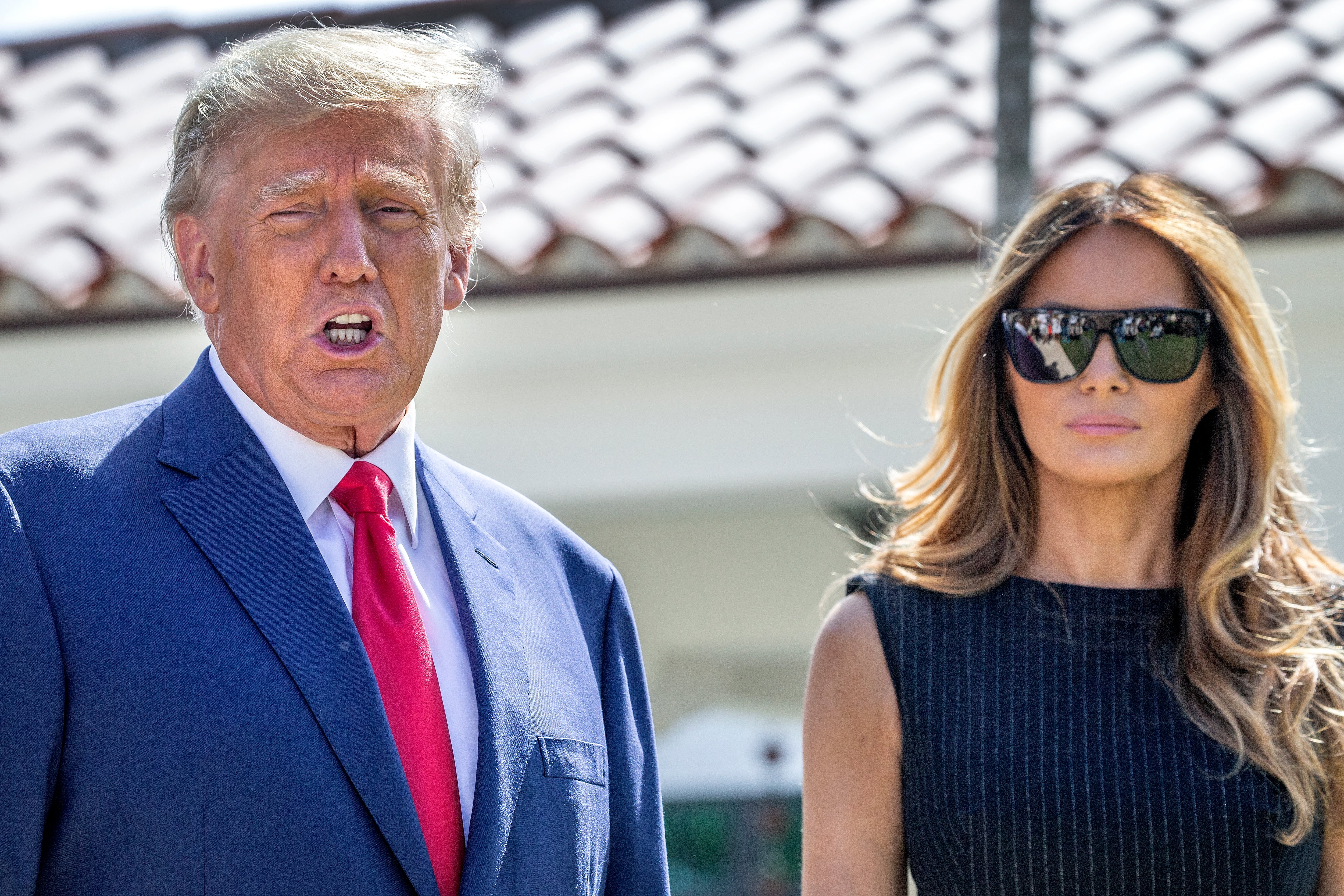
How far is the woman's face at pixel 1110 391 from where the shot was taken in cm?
249

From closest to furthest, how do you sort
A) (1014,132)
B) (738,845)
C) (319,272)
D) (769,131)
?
(319,272) → (1014,132) → (769,131) → (738,845)

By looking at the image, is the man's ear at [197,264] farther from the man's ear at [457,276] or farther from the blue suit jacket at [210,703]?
the man's ear at [457,276]

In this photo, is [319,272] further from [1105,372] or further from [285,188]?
[1105,372]

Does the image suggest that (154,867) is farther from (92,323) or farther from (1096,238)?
(92,323)

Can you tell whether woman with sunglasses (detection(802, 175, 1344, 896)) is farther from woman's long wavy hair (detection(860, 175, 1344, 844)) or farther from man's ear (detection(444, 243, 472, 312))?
man's ear (detection(444, 243, 472, 312))

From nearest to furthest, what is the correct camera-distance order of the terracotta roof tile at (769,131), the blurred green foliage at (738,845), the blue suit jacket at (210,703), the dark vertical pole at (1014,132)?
the blue suit jacket at (210,703) → the dark vertical pole at (1014,132) → the terracotta roof tile at (769,131) → the blurred green foliage at (738,845)

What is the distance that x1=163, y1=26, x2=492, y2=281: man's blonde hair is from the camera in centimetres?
200

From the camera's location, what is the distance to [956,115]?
193 inches

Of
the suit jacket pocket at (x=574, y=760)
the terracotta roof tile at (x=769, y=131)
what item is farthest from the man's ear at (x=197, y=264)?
the terracotta roof tile at (x=769, y=131)

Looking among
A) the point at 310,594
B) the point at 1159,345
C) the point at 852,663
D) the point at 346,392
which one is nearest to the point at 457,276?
the point at 346,392

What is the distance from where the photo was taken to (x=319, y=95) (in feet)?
6.54

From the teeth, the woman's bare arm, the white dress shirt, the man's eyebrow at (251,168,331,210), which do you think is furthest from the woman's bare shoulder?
the man's eyebrow at (251,168,331,210)

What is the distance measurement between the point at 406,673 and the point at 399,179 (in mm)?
663

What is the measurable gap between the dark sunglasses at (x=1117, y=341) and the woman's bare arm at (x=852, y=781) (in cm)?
56
